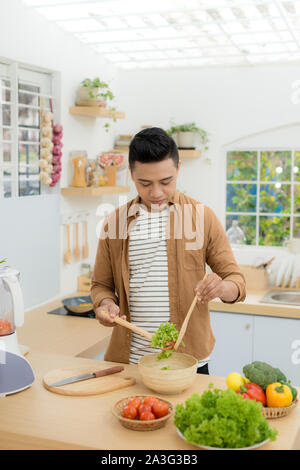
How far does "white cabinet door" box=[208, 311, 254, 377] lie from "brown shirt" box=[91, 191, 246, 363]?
1.58 meters

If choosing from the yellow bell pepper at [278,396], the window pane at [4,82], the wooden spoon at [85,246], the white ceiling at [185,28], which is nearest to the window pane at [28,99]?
the window pane at [4,82]

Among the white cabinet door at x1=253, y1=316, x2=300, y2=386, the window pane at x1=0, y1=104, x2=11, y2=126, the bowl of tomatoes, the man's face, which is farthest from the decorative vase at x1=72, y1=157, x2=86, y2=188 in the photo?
the bowl of tomatoes

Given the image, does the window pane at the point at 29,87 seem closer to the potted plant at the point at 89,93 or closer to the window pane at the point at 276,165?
the potted plant at the point at 89,93

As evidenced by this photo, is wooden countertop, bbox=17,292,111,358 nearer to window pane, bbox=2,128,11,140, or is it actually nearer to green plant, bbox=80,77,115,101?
window pane, bbox=2,128,11,140

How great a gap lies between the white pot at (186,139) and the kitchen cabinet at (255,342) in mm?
1275

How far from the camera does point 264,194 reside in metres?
4.35

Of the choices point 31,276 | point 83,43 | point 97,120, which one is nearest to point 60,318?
point 31,276

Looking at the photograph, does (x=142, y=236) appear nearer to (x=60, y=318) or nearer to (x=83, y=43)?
(x=60, y=318)

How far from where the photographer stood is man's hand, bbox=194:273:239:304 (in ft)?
5.82

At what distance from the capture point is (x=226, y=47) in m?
3.59

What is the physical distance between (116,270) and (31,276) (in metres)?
1.41

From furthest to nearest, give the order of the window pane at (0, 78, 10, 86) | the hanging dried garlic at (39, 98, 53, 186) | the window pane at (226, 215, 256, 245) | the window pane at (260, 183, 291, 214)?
1. the window pane at (226, 215, 256, 245)
2. the window pane at (260, 183, 291, 214)
3. the hanging dried garlic at (39, 98, 53, 186)
4. the window pane at (0, 78, 10, 86)

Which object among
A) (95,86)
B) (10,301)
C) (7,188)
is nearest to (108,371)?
(10,301)
